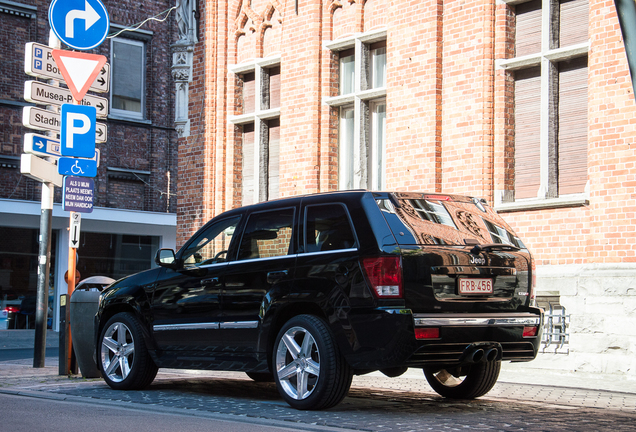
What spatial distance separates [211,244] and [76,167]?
3493 millimetres

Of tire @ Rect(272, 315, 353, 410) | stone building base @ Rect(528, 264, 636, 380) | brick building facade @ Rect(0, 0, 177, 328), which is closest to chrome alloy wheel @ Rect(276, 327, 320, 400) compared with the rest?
tire @ Rect(272, 315, 353, 410)

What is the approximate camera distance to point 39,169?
1232cm

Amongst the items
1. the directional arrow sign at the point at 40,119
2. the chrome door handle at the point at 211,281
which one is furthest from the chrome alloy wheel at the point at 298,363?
the directional arrow sign at the point at 40,119

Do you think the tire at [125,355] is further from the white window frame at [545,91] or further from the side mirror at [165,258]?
the white window frame at [545,91]

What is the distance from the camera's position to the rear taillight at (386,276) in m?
6.94

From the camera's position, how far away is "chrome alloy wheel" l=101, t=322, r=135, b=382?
9484 millimetres

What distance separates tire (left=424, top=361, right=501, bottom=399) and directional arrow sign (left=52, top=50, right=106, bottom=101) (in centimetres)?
606

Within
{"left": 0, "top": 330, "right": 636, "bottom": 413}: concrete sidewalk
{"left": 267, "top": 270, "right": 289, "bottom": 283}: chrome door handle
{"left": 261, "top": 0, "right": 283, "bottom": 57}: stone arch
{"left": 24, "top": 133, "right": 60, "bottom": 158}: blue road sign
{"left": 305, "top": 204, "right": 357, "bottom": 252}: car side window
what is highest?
{"left": 261, "top": 0, "right": 283, "bottom": 57}: stone arch

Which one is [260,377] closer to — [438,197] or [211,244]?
[211,244]

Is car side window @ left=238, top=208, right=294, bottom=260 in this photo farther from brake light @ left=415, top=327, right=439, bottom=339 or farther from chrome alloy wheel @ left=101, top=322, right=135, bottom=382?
chrome alloy wheel @ left=101, top=322, right=135, bottom=382

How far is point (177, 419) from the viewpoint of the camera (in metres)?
7.09

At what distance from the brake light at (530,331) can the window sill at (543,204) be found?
4.25 metres

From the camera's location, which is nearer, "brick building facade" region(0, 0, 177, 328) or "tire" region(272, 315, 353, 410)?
"tire" region(272, 315, 353, 410)

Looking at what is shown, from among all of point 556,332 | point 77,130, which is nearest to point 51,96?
point 77,130
